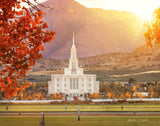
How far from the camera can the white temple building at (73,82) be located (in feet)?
234

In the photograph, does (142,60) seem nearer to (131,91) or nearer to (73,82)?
(73,82)

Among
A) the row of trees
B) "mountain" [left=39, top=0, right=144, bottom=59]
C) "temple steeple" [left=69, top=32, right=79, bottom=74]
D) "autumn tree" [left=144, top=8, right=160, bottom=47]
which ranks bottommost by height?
the row of trees

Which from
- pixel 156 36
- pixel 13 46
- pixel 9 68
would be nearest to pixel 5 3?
pixel 13 46

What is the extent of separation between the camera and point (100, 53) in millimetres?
93438

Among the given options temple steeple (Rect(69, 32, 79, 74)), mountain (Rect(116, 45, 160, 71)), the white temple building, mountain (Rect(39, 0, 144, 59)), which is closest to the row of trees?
the white temple building

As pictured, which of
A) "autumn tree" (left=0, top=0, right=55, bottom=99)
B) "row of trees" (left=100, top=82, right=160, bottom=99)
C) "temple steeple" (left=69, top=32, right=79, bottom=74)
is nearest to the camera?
"autumn tree" (left=0, top=0, right=55, bottom=99)

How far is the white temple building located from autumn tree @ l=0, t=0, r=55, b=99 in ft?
209

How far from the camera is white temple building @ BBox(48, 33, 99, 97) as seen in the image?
7119 centimetres

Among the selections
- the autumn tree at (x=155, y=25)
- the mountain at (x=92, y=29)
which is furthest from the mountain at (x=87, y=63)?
the autumn tree at (x=155, y=25)

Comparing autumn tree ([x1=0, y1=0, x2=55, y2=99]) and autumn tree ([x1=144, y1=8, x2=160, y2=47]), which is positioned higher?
autumn tree ([x1=144, y1=8, x2=160, y2=47])

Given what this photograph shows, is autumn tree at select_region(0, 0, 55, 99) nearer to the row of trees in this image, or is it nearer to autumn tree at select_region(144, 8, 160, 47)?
autumn tree at select_region(144, 8, 160, 47)

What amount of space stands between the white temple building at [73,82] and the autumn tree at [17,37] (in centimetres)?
6372

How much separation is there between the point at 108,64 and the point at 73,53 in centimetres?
1944

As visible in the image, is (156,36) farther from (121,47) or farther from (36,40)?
(121,47)
